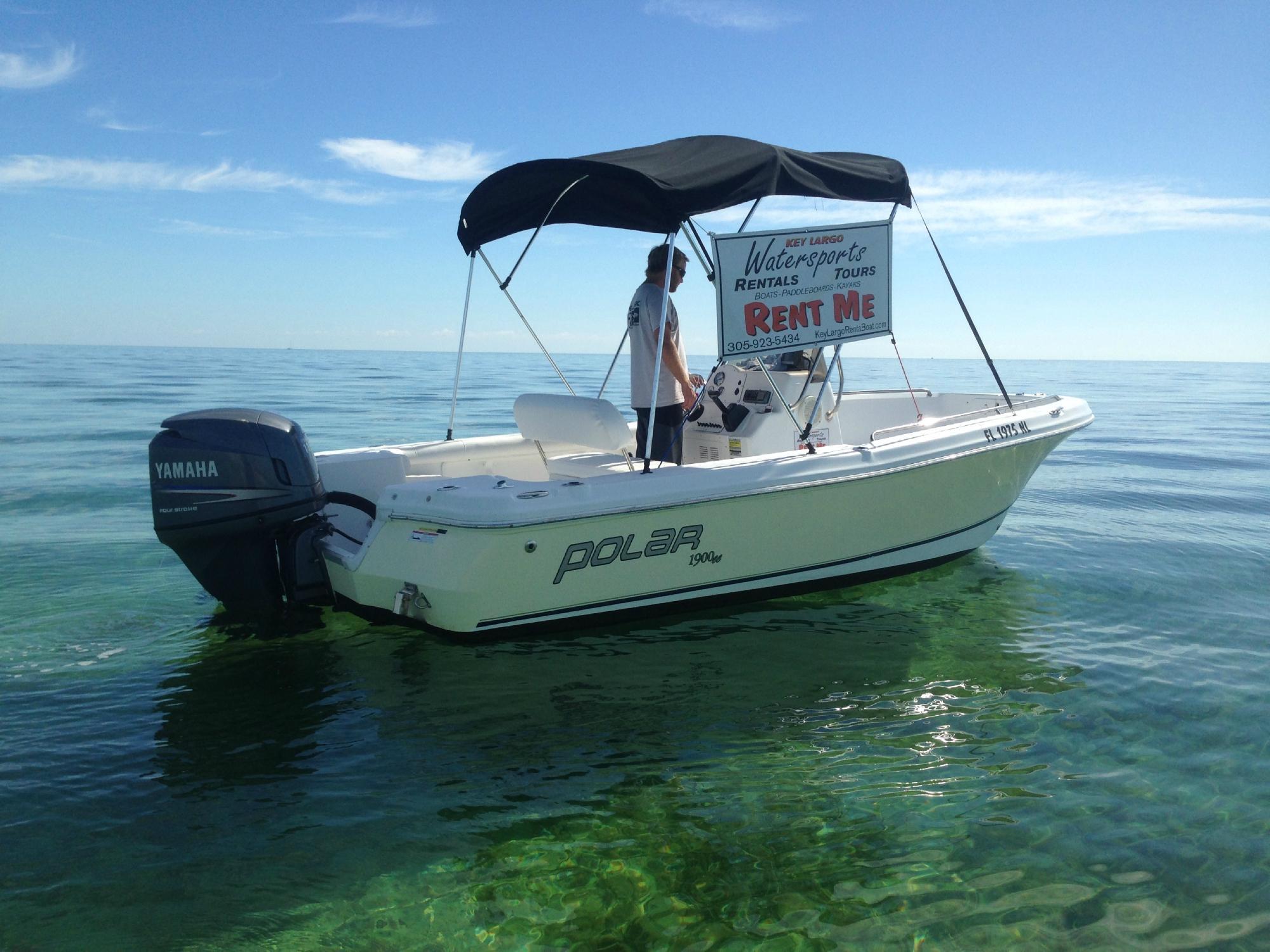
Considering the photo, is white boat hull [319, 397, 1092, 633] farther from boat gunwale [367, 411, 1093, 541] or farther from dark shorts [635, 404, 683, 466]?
dark shorts [635, 404, 683, 466]

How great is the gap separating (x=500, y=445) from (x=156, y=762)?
290 cm

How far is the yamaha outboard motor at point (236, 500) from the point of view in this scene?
403 cm

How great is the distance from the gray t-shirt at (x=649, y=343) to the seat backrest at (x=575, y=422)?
0.34 metres

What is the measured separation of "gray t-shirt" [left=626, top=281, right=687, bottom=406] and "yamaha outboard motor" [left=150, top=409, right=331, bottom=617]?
6.17ft

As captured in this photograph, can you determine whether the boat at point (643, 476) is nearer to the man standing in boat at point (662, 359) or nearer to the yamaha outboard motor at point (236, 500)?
the yamaha outboard motor at point (236, 500)

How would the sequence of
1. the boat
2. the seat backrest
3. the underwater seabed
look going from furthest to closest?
the seat backrest
the boat
the underwater seabed

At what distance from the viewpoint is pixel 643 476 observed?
447 centimetres

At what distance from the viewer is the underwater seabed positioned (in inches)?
102

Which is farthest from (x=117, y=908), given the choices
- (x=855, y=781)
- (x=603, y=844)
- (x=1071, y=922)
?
(x=1071, y=922)

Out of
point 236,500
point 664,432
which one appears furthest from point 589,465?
point 236,500

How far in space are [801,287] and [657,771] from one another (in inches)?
106

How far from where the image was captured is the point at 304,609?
171 inches

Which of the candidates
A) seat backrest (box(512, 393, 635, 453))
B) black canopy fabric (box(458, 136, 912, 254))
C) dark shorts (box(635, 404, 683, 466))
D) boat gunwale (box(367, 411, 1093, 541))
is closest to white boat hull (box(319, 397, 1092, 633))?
boat gunwale (box(367, 411, 1093, 541))

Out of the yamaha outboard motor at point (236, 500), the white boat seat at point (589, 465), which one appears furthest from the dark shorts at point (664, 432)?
the yamaha outboard motor at point (236, 500)
